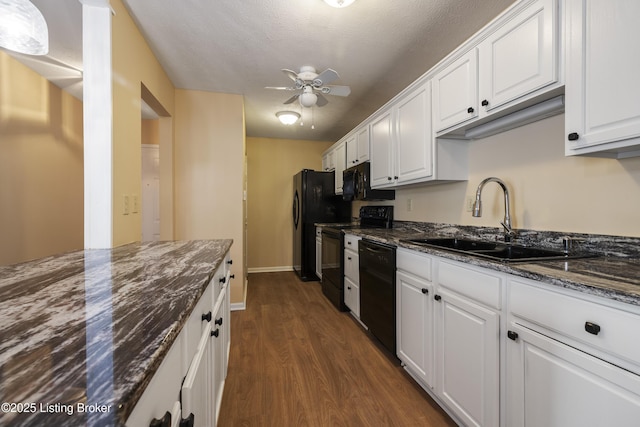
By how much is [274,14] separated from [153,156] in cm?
287

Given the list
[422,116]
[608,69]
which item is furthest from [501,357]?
[422,116]

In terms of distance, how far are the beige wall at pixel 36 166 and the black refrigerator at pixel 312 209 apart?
2743mm

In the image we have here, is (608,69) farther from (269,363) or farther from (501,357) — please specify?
(269,363)

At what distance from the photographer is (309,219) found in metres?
4.32

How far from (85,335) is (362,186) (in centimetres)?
293

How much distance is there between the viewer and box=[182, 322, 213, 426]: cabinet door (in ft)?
2.40

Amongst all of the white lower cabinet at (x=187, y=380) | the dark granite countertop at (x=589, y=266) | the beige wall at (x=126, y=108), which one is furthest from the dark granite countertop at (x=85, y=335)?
the dark granite countertop at (x=589, y=266)

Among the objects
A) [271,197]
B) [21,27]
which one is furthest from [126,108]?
[271,197]

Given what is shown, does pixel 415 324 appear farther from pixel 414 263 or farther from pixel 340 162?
pixel 340 162

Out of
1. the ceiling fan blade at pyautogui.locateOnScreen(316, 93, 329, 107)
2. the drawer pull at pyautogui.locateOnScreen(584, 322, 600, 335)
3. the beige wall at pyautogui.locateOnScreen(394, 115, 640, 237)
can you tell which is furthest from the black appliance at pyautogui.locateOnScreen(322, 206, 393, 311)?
the drawer pull at pyautogui.locateOnScreen(584, 322, 600, 335)

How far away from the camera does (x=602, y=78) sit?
42.4 inches

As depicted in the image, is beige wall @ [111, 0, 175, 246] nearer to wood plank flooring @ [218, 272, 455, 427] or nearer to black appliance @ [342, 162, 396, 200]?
wood plank flooring @ [218, 272, 455, 427]

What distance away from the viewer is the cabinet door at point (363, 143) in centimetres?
319

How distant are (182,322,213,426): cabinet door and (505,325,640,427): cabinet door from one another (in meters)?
1.15
